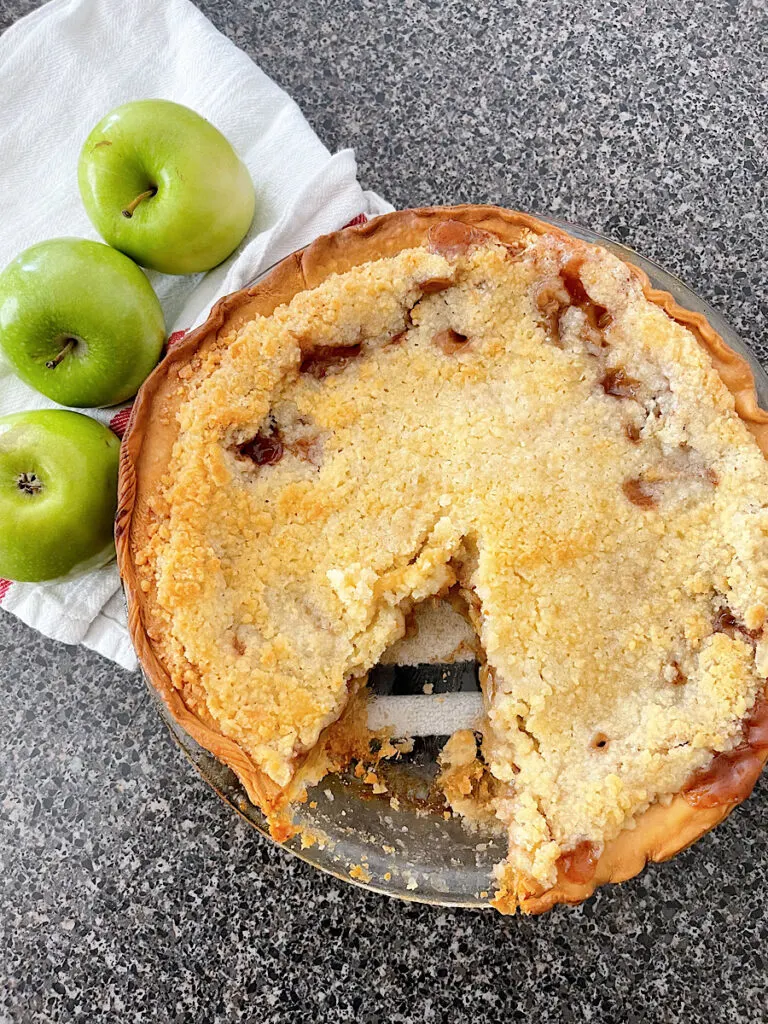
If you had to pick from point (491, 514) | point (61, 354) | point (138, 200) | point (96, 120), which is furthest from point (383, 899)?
point (96, 120)

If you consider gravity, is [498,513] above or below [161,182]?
below

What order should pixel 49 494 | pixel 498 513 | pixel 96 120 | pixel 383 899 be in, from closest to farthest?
1. pixel 498 513
2. pixel 49 494
3. pixel 383 899
4. pixel 96 120

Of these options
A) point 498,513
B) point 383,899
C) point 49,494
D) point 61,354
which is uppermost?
point 61,354

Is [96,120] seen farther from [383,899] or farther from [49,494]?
[383,899]

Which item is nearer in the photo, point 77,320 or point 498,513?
point 498,513

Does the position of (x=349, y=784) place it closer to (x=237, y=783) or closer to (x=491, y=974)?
(x=237, y=783)

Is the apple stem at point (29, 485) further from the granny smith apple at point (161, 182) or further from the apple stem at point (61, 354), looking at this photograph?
the granny smith apple at point (161, 182)
